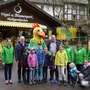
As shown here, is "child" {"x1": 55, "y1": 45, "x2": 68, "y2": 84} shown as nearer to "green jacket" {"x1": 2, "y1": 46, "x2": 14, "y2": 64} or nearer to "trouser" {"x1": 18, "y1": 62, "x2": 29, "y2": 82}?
"trouser" {"x1": 18, "y1": 62, "x2": 29, "y2": 82}

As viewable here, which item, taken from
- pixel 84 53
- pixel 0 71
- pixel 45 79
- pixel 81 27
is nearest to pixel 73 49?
pixel 84 53

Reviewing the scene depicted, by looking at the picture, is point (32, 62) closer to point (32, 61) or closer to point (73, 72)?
point (32, 61)

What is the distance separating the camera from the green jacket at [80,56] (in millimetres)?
17922

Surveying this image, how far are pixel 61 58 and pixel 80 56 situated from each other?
2.64ft

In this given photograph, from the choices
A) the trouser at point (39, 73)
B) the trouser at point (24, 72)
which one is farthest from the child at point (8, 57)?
the trouser at point (39, 73)

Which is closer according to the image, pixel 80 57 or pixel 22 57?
pixel 22 57

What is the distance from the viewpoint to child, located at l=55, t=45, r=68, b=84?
57.8ft

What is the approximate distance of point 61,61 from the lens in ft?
57.8

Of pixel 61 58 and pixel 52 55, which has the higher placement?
pixel 52 55

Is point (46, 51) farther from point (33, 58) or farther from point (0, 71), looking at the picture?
point (0, 71)

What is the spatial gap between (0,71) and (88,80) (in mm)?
7187

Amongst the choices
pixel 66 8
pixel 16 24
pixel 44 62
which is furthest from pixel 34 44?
pixel 66 8

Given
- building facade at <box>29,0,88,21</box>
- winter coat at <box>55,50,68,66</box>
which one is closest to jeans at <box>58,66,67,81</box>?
winter coat at <box>55,50,68,66</box>

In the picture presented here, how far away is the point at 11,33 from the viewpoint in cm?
4019
